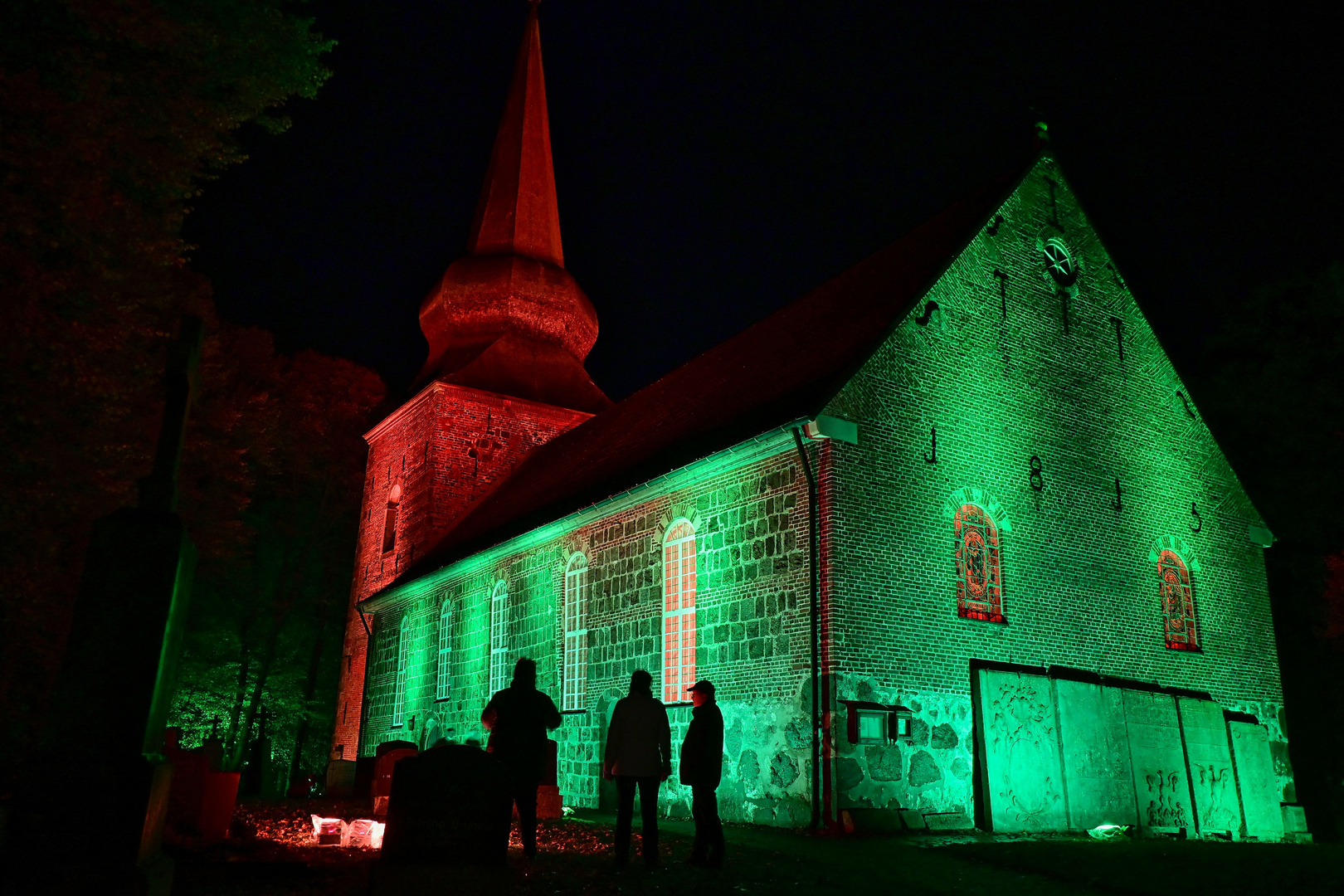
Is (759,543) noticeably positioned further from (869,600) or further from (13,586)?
(13,586)

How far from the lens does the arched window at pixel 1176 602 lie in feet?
55.4

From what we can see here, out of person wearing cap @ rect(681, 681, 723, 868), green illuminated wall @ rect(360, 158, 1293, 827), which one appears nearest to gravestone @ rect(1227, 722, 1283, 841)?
green illuminated wall @ rect(360, 158, 1293, 827)

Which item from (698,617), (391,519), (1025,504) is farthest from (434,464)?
(1025,504)

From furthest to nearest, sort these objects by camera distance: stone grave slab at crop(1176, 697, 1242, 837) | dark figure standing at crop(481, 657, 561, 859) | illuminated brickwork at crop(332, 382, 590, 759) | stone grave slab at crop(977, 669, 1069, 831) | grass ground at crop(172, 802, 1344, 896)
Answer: illuminated brickwork at crop(332, 382, 590, 759), stone grave slab at crop(1176, 697, 1242, 837), stone grave slab at crop(977, 669, 1069, 831), dark figure standing at crop(481, 657, 561, 859), grass ground at crop(172, 802, 1344, 896)

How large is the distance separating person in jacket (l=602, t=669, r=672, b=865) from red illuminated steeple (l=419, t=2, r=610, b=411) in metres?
19.6

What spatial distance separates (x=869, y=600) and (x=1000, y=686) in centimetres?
228

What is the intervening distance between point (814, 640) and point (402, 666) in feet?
51.5

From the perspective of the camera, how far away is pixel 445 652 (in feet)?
77.3

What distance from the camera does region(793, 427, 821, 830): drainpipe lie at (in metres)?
12.3

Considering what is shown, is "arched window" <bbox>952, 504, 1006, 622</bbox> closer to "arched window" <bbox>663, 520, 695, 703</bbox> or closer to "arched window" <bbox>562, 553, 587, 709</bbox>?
"arched window" <bbox>663, 520, 695, 703</bbox>

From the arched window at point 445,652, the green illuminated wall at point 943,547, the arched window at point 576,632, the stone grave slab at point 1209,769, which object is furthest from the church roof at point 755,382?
the stone grave slab at point 1209,769

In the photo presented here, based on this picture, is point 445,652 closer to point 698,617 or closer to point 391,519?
point 391,519

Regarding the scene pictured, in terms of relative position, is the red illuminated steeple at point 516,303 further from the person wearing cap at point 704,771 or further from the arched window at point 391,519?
the person wearing cap at point 704,771

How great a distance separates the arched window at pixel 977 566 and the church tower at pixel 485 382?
15497mm
